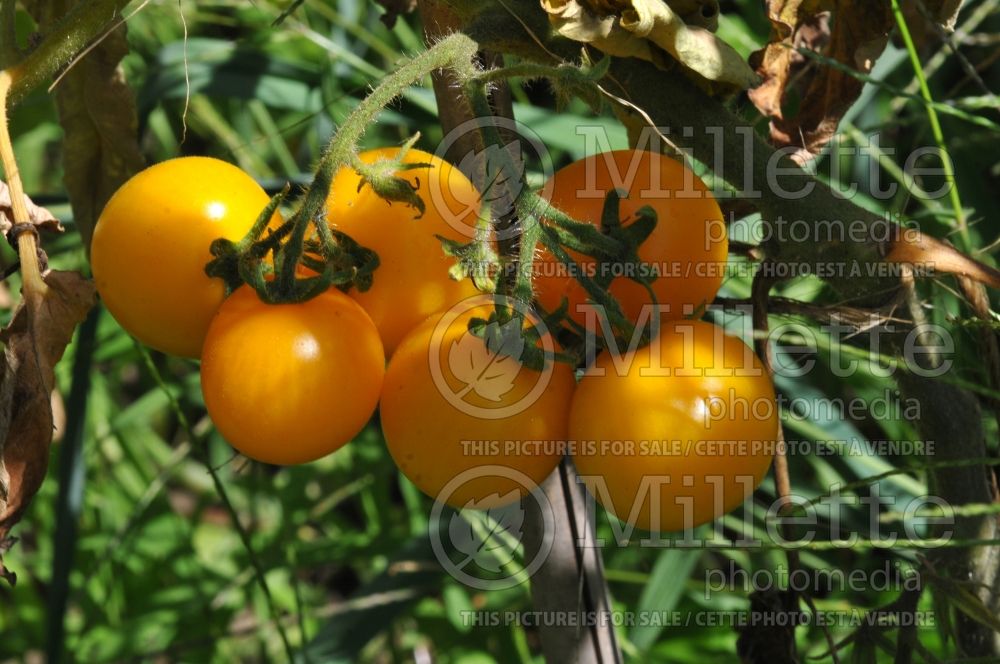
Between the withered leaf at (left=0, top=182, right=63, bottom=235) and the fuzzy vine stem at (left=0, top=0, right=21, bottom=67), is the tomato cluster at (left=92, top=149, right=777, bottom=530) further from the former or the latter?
the fuzzy vine stem at (left=0, top=0, right=21, bottom=67)

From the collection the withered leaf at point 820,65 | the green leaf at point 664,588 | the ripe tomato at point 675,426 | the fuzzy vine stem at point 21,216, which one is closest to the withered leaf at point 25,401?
the fuzzy vine stem at point 21,216

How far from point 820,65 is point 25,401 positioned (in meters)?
0.65

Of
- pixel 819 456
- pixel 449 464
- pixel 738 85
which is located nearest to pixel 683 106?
pixel 738 85

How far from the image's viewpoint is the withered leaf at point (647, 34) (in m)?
0.64

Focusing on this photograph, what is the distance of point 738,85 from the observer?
0.69 m

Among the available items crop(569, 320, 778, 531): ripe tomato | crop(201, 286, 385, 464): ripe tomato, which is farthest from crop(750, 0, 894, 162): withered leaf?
crop(201, 286, 385, 464): ripe tomato

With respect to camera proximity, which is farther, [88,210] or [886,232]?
[88,210]

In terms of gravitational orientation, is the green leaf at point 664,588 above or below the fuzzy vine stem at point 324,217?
below

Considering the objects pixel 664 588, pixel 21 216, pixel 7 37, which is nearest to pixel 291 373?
pixel 21 216

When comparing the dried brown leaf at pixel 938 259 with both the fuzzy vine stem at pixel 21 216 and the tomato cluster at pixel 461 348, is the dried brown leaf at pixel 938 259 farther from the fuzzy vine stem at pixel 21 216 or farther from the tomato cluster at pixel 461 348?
the fuzzy vine stem at pixel 21 216

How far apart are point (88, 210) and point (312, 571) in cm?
109

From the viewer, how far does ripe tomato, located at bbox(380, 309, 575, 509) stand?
2.06 feet

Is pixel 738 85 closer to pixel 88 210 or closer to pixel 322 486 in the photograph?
pixel 88 210

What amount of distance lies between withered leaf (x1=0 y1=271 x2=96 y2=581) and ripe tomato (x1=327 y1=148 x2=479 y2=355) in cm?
20
